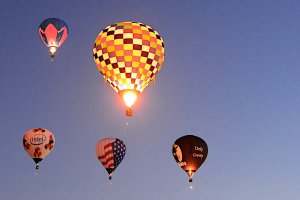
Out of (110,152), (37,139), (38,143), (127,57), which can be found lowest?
(110,152)

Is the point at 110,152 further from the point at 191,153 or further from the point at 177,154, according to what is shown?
the point at 191,153

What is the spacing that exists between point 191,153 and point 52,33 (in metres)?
10.2

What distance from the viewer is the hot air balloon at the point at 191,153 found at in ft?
115

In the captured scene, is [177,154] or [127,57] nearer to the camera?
[127,57]

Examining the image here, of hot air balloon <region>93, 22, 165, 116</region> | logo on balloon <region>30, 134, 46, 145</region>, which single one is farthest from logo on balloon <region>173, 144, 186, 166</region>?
logo on balloon <region>30, 134, 46, 145</region>

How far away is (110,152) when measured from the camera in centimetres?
4197

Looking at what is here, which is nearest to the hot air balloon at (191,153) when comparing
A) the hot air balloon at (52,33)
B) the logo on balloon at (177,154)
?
the logo on balloon at (177,154)

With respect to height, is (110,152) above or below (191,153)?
above

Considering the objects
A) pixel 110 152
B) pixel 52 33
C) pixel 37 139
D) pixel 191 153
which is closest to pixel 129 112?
pixel 191 153

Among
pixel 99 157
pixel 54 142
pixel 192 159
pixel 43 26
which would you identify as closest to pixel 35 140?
pixel 54 142

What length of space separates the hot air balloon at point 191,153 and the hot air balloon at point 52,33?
8.79 meters

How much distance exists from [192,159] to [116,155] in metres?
8.11

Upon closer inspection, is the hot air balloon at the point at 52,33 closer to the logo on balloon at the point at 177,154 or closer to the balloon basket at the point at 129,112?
the logo on balloon at the point at 177,154

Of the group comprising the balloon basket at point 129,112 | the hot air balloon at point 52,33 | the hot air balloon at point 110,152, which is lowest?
the balloon basket at point 129,112
